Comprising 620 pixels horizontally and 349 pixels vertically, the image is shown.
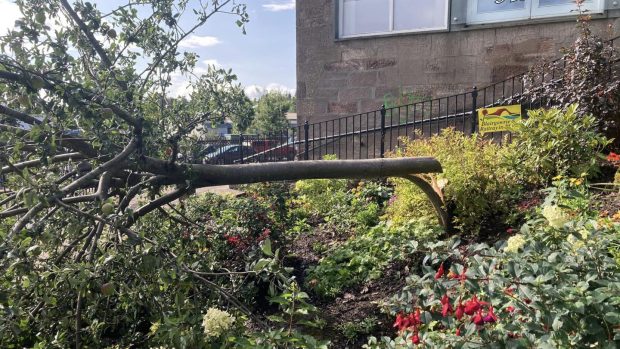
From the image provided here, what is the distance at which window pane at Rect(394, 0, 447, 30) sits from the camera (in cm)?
732

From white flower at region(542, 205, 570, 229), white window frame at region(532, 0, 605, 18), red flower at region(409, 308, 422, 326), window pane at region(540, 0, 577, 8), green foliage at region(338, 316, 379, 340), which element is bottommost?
green foliage at region(338, 316, 379, 340)

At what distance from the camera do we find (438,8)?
732 cm

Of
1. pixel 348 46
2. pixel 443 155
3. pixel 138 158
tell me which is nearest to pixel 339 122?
pixel 348 46

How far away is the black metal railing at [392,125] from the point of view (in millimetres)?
6586

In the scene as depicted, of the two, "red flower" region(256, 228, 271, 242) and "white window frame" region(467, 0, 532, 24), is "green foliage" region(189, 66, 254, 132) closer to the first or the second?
"red flower" region(256, 228, 271, 242)

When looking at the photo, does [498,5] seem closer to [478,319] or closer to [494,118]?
[494,118]

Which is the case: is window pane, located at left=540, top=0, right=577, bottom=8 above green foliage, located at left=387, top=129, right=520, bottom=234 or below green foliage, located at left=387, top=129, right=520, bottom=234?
above

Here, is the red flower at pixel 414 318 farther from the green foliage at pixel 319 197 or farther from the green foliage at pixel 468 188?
the green foliage at pixel 319 197

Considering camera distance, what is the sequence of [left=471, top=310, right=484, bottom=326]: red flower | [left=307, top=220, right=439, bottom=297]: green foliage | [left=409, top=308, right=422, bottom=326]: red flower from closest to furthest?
[left=471, top=310, right=484, bottom=326]: red flower → [left=409, top=308, right=422, bottom=326]: red flower → [left=307, top=220, right=439, bottom=297]: green foliage

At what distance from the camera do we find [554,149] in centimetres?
391

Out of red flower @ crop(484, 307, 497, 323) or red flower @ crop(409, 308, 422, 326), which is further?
red flower @ crop(409, 308, 422, 326)

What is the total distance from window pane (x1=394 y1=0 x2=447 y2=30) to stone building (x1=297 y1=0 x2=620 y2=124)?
0.06ft

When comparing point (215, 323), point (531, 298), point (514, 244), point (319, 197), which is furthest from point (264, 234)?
point (531, 298)

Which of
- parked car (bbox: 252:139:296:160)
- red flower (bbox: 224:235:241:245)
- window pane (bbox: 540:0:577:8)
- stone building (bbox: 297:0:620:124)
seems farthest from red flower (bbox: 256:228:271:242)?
window pane (bbox: 540:0:577:8)
